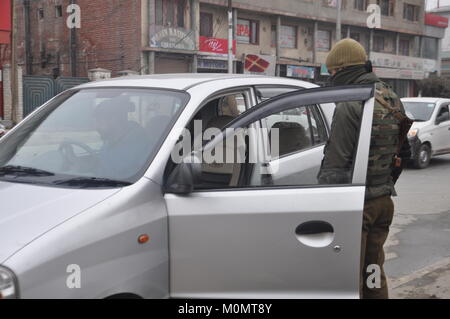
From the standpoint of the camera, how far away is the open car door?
269 cm

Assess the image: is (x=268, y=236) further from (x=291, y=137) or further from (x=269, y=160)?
(x=291, y=137)

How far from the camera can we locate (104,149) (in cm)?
304

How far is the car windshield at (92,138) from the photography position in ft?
9.30

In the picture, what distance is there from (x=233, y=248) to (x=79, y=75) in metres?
29.6

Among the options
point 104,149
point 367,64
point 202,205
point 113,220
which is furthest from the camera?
point 367,64

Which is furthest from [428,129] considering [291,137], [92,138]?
[92,138]

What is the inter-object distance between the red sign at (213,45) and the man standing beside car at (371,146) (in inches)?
1018

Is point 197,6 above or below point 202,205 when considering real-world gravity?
above

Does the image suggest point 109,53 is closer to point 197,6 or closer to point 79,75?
point 79,75

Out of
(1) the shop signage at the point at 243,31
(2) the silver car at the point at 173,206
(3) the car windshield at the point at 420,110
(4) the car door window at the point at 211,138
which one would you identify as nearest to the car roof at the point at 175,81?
(2) the silver car at the point at 173,206

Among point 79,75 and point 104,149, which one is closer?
point 104,149

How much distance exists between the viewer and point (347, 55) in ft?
11.0

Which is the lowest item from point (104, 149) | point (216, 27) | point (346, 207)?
point (346, 207)

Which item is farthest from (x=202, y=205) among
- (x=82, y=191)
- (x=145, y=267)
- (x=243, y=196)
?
(x=82, y=191)
